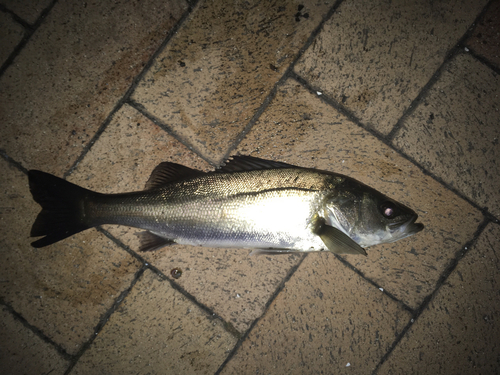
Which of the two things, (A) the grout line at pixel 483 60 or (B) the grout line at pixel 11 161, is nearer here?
(B) the grout line at pixel 11 161

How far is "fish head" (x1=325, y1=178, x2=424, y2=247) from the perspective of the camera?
91.0 inches

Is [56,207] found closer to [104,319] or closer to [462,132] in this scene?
[104,319]

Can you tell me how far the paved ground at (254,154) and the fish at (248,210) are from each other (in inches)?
17.2

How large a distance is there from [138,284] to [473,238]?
11.3 ft

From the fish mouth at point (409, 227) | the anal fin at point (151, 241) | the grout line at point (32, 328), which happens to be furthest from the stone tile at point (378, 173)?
the grout line at point (32, 328)

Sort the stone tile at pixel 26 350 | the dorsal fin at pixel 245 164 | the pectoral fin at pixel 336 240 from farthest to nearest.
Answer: the stone tile at pixel 26 350
the dorsal fin at pixel 245 164
the pectoral fin at pixel 336 240

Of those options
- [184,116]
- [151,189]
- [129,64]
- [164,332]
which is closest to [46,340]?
[164,332]

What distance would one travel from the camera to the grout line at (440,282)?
9.34ft

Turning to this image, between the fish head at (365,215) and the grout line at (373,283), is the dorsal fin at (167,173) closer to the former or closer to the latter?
the fish head at (365,215)

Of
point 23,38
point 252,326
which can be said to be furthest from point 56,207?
point 252,326

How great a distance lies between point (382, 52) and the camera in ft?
9.55

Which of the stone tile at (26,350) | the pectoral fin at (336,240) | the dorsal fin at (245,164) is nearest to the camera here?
the pectoral fin at (336,240)

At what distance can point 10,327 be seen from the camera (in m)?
2.76

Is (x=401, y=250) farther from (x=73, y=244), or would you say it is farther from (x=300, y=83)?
(x=73, y=244)
